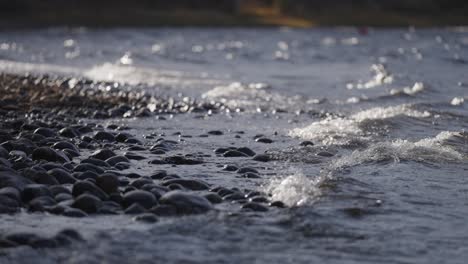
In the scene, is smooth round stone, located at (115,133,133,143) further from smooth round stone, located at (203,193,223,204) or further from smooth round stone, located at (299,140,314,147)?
smooth round stone, located at (203,193,223,204)

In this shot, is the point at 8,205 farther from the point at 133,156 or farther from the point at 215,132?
the point at 215,132

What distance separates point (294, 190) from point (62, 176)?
199 cm

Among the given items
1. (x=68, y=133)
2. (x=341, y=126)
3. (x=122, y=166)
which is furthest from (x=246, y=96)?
(x=122, y=166)

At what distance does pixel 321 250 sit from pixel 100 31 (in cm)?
5395

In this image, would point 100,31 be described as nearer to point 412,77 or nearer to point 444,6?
point 444,6

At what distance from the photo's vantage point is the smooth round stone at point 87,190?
267 inches

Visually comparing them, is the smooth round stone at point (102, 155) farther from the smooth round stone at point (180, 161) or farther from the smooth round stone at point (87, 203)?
the smooth round stone at point (87, 203)

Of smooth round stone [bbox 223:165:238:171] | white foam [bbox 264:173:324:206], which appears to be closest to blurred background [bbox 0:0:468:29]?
smooth round stone [bbox 223:165:238:171]

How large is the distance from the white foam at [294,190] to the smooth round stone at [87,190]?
1383 millimetres

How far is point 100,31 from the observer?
191ft

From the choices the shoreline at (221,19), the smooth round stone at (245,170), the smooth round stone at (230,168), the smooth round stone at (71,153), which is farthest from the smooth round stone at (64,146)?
the shoreline at (221,19)

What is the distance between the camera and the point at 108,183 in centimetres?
695

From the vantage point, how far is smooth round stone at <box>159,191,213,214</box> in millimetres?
6551

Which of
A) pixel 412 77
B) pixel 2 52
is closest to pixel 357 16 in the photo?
pixel 2 52
